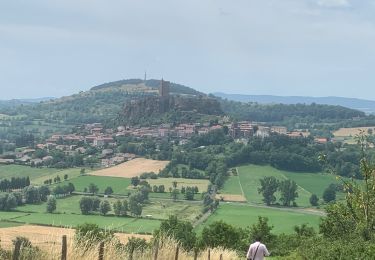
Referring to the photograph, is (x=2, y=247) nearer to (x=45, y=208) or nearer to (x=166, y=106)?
(x=45, y=208)

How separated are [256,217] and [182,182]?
25631 millimetres

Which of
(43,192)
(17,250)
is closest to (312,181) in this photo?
(43,192)

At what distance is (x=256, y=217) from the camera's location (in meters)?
56.6

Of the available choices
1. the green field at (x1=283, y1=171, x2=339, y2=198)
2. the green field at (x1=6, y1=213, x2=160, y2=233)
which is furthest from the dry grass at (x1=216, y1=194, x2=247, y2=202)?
the green field at (x1=6, y1=213, x2=160, y2=233)

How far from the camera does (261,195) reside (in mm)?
72625

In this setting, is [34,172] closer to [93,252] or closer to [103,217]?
[103,217]

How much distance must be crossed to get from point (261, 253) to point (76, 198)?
60086 mm

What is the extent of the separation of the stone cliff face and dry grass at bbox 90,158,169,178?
5457cm

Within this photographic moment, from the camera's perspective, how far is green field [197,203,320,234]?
51312 millimetres

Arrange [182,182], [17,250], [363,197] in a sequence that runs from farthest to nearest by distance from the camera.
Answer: [182,182], [363,197], [17,250]

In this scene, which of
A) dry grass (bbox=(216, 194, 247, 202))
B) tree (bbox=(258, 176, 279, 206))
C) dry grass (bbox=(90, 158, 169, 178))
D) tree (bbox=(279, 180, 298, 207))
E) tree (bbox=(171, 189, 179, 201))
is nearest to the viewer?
tree (bbox=(279, 180, 298, 207))

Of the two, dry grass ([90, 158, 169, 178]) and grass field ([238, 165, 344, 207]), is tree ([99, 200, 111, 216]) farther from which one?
dry grass ([90, 158, 169, 178])

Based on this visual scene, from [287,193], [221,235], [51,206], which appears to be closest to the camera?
[221,235]

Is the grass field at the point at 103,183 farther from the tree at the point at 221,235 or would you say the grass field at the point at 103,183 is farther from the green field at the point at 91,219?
the tree at the point at 221,235
